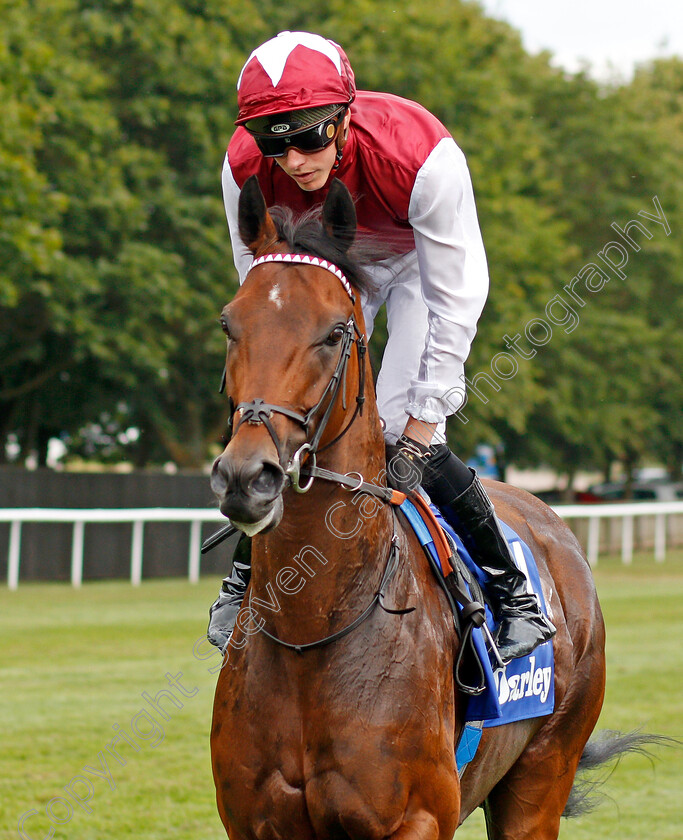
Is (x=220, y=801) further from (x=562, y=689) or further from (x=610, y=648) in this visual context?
(x=610, y=648)

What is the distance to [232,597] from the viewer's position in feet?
12.8

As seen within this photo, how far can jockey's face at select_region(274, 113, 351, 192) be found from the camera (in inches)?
133

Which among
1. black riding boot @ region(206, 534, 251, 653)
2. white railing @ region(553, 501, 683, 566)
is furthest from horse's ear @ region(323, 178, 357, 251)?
white railing @ region(553, 501, 683, 566)

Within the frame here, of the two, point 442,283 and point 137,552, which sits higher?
point 442,283

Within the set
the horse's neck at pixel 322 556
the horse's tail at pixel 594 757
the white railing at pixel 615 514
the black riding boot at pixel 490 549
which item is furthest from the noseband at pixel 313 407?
the white railing at pixel 615 514

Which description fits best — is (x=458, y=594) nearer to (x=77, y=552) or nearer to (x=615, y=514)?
(x=77, y=552)

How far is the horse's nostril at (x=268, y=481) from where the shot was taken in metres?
2.66

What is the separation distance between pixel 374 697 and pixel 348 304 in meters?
1.07

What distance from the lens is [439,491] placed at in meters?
3.87

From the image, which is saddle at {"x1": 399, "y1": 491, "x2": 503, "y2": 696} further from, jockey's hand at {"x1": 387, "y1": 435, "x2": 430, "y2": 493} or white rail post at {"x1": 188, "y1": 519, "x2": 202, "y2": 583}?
white rail post at {"x1": 188, "y1": 519, "x2": 202, "y2": 583}

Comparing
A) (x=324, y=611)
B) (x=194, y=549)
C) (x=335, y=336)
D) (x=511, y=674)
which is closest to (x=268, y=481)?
(x=335, y=336)

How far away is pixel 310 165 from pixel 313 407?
2.80 feet

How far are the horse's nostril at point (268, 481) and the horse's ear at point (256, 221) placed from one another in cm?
79

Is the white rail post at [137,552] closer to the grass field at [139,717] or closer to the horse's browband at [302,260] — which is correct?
the grass field at [139,717]
